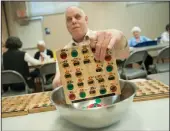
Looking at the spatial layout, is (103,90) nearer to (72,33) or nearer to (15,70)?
(72,33)

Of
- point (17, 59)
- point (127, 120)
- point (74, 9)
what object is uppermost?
point (74, 9)

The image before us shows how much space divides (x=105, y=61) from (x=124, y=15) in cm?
20

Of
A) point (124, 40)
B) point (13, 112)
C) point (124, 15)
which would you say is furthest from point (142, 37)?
point (13, 112)

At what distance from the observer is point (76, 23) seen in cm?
39

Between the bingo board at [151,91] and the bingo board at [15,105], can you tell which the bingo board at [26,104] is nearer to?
the bingo board at [15,105]

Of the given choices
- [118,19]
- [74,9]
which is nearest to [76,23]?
[74,9]

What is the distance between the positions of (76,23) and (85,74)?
0.30 ft

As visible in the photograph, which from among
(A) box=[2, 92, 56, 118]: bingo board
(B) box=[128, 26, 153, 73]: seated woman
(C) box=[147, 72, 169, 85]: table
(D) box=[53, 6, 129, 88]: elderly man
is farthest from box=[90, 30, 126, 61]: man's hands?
(C) box=[147, 72, 169, 85]: table

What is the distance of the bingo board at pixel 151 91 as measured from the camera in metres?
0.57

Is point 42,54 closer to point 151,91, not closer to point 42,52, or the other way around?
point 42,52

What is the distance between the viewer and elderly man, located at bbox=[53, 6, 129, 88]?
355 millimetres

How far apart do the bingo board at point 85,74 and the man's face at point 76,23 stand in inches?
1.9

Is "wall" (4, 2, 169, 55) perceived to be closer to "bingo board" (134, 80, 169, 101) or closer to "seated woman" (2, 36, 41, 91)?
"seated woman" (2, 36, 41, 91)

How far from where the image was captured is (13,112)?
0.56 m
